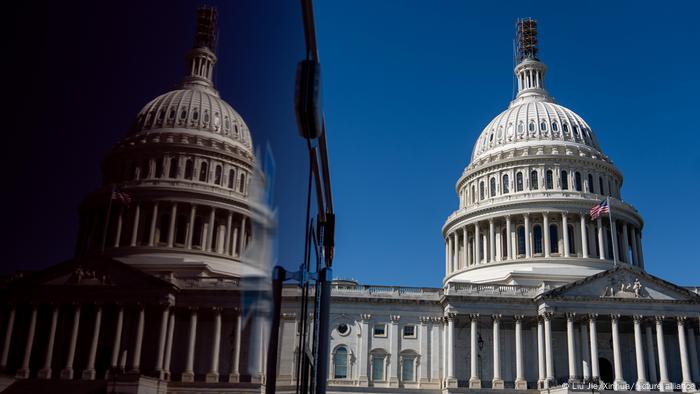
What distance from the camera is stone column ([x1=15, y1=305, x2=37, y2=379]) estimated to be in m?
2.20

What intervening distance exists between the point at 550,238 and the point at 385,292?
25061mm

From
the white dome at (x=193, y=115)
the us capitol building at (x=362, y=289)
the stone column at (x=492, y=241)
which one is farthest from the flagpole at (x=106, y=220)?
the stone column at (x=492, y=241)

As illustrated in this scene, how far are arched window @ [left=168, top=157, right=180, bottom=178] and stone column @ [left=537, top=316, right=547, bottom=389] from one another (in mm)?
64791

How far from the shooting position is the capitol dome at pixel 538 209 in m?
79.6

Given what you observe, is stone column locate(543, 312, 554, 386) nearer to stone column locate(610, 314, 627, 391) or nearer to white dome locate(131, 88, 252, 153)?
stone column locate(610, 314, 627, 391)

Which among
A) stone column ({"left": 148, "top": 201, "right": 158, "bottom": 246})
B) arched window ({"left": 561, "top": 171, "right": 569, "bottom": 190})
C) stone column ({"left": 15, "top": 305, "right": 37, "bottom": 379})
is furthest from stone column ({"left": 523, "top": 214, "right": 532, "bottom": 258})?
stone column ({"left": 15, "top": 305, "right": 37, "bottom": 379})

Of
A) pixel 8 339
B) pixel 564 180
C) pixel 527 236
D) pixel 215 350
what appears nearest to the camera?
pixel 8 339

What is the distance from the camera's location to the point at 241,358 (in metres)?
4.18

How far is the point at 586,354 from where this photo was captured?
63938mm

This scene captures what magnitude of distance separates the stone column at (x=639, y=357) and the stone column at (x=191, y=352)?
2607 inches

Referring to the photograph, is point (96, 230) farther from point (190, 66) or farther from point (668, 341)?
point (668, 341)

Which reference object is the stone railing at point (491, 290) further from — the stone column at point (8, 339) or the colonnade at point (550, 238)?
the stone column at point (8, 339)

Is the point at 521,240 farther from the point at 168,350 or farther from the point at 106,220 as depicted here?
the point at 106,220

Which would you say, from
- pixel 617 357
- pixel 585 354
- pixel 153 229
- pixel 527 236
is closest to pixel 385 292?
pixel 585 354
